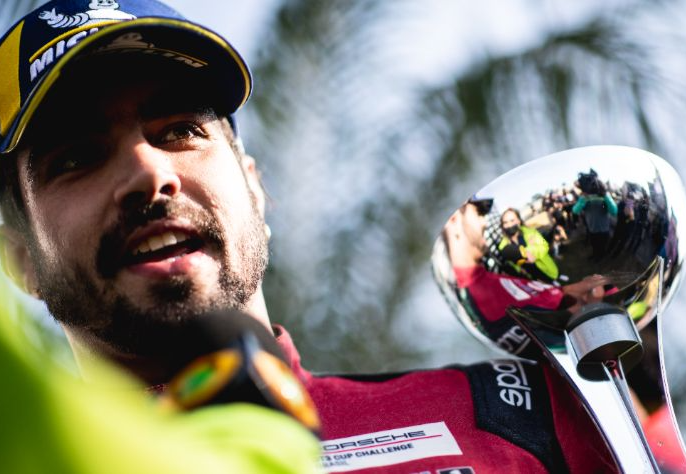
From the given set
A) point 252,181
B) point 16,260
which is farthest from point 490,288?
point 16,260

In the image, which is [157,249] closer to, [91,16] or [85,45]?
[85,45]

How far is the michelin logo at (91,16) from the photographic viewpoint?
5.41 ft

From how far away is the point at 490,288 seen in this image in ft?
5.19

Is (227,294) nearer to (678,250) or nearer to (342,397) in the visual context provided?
(342,397)

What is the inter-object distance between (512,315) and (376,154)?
2.03 meters

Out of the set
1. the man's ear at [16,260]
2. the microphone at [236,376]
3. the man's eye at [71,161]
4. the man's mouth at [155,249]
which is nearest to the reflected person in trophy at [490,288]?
the man's mouth at [155,249]

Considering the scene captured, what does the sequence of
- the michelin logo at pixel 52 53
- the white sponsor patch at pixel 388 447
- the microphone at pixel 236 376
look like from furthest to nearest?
1. the michelin logo at pixel 52 53
2. the white sponsor patch at pixel 388 447
3. the microphone at pixel 236 376

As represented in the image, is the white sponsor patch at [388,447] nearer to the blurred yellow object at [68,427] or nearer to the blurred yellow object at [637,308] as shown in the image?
the blurred yellow object at [637,308]

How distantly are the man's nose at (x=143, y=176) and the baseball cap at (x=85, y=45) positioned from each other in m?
0.16

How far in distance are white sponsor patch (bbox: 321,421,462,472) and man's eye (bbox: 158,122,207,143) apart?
584 mm

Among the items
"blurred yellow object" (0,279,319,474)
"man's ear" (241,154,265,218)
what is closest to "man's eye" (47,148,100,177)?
"man's ear" (241,154,265,218)

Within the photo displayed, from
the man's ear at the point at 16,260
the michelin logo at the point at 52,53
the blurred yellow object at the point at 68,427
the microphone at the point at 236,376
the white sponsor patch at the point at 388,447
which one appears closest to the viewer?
the blurred yellow object at the point at 68,427

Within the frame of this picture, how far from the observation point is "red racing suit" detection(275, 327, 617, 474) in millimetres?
1480

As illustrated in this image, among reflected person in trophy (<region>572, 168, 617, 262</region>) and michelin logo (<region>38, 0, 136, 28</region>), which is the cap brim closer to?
michelin logo (<region>38, 0, 136, 28</region>)
